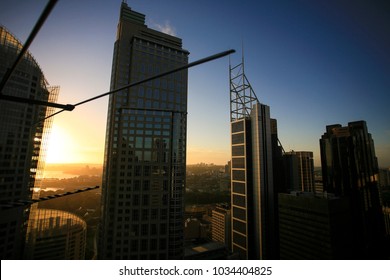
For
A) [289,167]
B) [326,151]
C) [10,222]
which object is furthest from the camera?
[326,151]

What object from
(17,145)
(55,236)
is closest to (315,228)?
(55,236)

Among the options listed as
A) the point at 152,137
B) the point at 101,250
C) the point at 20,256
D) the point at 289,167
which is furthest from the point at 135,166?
the point at 289,167

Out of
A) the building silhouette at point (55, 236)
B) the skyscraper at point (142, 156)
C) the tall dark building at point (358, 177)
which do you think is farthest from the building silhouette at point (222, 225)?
the skyscraper at point (142, 156)

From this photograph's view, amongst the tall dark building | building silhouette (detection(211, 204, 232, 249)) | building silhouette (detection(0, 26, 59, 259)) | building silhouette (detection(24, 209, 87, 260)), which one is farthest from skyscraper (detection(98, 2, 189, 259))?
the tall dark building

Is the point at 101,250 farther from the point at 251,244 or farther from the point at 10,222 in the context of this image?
the point at 251,244

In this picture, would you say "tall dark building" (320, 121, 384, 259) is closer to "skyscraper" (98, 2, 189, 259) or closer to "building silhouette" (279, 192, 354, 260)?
"building silhouette" (279, 192, 354, 260)

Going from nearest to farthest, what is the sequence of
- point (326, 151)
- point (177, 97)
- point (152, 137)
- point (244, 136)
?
point (152, 137) < point (177, 97) < point (244, 136) < point (326, 151)

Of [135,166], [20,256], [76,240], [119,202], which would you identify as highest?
[135,166]
